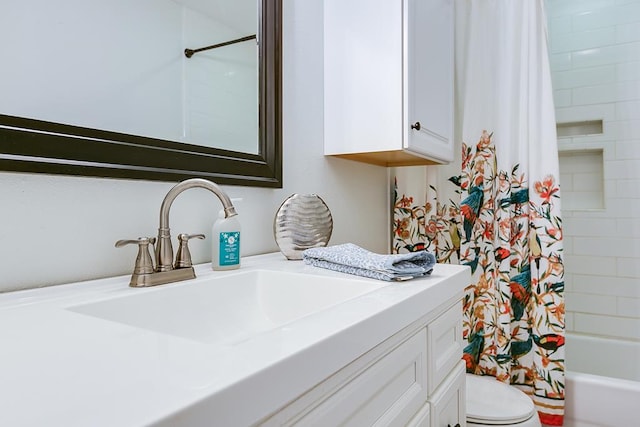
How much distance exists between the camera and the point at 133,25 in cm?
88

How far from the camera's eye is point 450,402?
87cm

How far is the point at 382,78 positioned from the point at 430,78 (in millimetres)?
244

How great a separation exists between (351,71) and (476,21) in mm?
712

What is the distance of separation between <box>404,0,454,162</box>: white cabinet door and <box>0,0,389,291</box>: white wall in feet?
1.01

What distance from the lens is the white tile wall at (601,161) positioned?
2.09m

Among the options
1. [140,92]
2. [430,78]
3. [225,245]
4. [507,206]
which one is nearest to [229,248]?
[225,245]

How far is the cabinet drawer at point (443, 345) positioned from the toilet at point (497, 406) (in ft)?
1.38

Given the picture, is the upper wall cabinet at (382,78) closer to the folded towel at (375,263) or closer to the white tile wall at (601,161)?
the folded towel at (375,263)

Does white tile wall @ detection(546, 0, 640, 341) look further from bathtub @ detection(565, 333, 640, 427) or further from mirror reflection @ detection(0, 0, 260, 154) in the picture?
mirror reflection @ detection(0, 0, 260, 154)

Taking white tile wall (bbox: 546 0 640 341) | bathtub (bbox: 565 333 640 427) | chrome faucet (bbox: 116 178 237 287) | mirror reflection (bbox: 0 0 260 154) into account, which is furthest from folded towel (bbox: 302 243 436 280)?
white tile wall (bbox: 546 0 640 341)

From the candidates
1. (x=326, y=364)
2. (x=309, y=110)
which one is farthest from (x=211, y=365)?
(x=309, y=110)

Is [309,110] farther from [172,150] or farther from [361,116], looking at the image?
[172,150]

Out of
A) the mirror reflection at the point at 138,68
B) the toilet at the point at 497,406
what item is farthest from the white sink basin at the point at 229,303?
the toilet at the point at 497,406

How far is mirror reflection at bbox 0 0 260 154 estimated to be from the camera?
714mm
